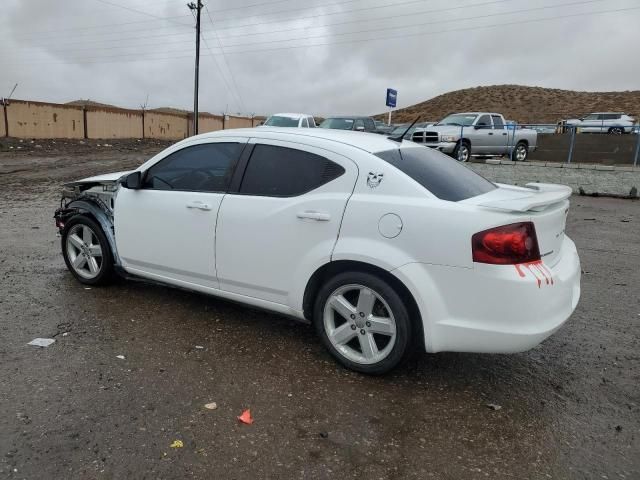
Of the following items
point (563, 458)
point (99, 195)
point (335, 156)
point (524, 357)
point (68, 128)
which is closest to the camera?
point (563, 458)

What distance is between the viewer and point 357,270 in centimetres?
327

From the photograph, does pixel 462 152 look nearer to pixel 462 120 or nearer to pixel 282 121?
pixel 462 120

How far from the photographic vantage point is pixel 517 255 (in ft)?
9.50

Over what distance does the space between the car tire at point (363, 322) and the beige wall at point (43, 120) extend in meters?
26.6

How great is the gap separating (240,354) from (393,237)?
1450 millimetres

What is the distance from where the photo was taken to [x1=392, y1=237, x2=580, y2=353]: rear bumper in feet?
9.41

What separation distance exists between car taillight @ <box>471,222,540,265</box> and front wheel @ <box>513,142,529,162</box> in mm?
15928

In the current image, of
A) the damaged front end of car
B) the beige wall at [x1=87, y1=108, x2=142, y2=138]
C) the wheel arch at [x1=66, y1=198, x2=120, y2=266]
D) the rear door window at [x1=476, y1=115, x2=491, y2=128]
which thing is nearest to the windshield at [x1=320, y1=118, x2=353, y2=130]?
the rear door window at [x1=476, y1=115, x2=491, y2=128]

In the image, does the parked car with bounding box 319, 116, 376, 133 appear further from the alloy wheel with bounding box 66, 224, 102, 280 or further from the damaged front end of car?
the alloy wheel with bounding box 66, 224, 102, 280

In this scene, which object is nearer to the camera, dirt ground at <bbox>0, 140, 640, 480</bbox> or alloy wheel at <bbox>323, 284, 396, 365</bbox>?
dirt ground at <bbox>0, 140, 640, 480</bbox>

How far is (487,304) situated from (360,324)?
829 millimetres

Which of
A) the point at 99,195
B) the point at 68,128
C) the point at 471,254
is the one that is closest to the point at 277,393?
the point at 471,254

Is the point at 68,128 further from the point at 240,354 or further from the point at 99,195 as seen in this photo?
the point at 240,354

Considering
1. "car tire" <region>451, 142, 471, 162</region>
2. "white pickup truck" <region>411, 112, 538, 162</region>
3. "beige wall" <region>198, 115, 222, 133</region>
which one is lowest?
"car tire" <region>451, 142, 471, 162</region>
